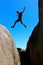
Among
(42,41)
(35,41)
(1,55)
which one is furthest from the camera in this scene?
(35,41)

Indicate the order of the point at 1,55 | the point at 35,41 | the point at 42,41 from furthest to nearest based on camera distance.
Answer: the point at 35,41 < the point at 42,41 < the point at 1,55

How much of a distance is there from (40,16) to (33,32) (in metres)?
1.08

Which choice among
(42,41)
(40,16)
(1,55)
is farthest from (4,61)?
(40,16)

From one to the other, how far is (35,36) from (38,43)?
0.70m

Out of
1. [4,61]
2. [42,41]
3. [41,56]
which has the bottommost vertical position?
[4,61]

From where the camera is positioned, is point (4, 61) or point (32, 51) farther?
point (32, 51)

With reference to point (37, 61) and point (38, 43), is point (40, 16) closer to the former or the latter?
point (38, 43)

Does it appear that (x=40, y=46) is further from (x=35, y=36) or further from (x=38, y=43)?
(x=35, y=36)

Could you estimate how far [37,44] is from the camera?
34.4ft

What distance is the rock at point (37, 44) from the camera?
405 inches

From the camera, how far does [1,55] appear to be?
5.24 m

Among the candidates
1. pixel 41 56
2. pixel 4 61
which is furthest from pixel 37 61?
pixel 4 61

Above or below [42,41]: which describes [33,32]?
above

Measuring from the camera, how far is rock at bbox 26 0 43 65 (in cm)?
1028
